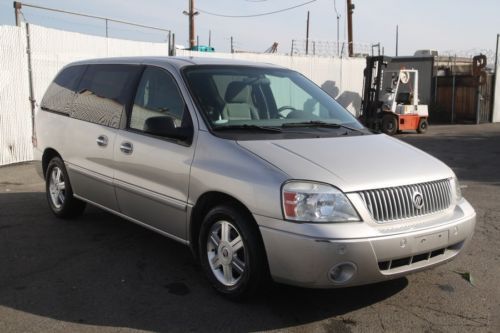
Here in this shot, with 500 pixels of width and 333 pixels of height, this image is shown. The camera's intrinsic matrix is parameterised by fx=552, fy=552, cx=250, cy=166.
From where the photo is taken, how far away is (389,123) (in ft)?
63.5

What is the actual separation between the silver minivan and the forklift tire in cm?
1432

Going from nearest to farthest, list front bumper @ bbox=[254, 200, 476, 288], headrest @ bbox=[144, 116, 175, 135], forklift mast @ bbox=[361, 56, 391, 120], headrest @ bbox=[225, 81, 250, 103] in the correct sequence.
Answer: front bumper @ bbox=[254, 200, 476, 288] → headrest @ bbox=[144, 116, 175, 135] → headrest @ bbox=[225, 81, 250, 103] → forklift mast @ bbox=[361, 56, 391, 120]

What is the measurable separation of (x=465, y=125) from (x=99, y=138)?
2141cm

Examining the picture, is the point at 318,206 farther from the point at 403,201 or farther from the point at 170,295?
the point at 170,295

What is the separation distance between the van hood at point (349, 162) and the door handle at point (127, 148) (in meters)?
1.29

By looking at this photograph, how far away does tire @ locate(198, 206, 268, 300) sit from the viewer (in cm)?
375

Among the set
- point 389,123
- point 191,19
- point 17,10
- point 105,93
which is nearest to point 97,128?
point 105,93

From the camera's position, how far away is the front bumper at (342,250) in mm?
3424

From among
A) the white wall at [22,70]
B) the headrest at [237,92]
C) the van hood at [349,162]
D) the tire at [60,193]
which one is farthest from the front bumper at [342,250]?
the white wall at [22,70]

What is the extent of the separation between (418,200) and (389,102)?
53.8ft

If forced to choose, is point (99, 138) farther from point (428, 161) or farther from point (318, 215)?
point (428, 161)

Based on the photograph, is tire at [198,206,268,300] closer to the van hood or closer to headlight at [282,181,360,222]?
headlight at [282,181,360,222]

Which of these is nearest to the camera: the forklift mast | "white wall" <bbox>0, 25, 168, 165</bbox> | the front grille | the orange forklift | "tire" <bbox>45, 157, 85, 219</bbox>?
the front grille

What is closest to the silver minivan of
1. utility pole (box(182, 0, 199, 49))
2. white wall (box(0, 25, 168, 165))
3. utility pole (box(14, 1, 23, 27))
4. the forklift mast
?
white wall (box(0, 25, 168, 165))
